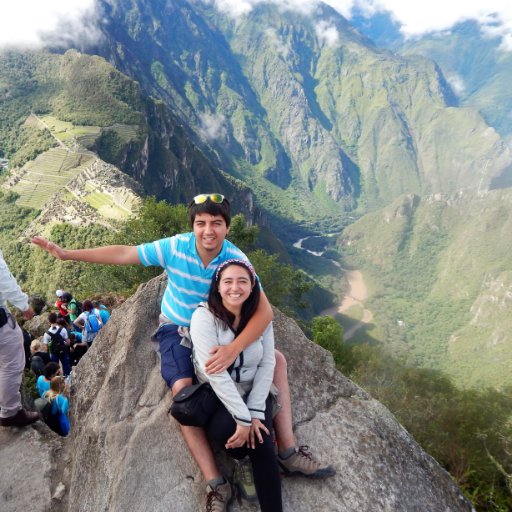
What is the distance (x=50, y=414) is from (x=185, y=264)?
4405mm

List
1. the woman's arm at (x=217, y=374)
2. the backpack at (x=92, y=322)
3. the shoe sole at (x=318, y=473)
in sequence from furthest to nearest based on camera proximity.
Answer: the backpack at (x=92, y=322) → the shoe sole at (x=318, y=473) → the woman's arm at (x=217, y=374)

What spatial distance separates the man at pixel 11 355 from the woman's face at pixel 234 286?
323 cm

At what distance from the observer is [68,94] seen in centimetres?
13212

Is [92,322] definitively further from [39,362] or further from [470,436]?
[470,436]

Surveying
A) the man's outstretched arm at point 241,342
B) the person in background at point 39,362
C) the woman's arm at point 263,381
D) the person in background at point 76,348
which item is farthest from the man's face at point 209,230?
the person in background at point 76,348

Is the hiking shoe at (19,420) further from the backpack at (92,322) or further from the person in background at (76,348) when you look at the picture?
the backpack at (92,322)

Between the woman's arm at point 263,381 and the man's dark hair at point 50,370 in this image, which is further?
the man's dark hair at point 50,370

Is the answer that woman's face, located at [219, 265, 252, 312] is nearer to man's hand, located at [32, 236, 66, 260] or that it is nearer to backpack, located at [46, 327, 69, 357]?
man's hand, located at [32, 236, 66, 260]

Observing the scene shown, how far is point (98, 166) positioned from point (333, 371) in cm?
8739

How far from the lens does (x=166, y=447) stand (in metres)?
4.89

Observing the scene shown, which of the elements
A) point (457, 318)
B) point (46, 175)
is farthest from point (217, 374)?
point (457, 318)

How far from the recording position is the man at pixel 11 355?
5418mm

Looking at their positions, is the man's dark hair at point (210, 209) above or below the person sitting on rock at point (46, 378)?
above

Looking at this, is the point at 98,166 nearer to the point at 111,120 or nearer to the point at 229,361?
the point at 111,120
